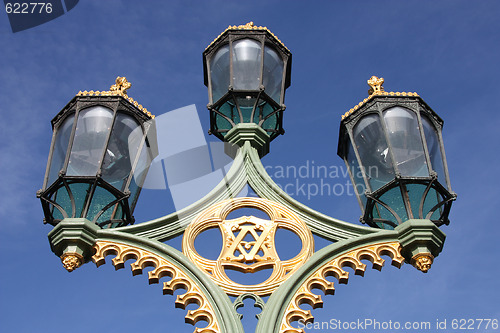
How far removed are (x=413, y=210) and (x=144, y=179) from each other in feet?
8.13

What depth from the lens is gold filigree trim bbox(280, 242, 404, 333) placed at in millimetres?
5941

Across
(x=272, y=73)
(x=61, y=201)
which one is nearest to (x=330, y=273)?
(x=61, y=201)

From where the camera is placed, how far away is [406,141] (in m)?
7.24

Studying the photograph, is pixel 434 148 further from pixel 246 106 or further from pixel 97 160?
pixel 97 160

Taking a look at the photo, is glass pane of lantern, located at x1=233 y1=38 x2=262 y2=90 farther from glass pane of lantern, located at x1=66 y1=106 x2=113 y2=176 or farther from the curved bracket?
the curved bracket

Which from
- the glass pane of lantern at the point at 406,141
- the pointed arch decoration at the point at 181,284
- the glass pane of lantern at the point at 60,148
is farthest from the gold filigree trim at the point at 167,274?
the glass pane of lantern at the point at 406,141

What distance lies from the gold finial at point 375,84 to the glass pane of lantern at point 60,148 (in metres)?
Result: 2.80

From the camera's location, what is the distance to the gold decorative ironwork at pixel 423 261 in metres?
6.47

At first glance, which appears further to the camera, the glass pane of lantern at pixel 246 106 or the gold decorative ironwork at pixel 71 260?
the glass pane of lantern at pixel 246 106

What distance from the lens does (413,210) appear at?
6898mm

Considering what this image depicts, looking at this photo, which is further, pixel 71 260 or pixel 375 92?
pixel 375 92

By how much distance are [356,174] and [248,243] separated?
61.7 inches

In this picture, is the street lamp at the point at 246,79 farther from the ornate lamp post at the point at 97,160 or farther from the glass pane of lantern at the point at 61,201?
the glass pane of lantern at the point at 61,201

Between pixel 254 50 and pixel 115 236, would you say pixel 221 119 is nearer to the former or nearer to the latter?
pixel 254 50
